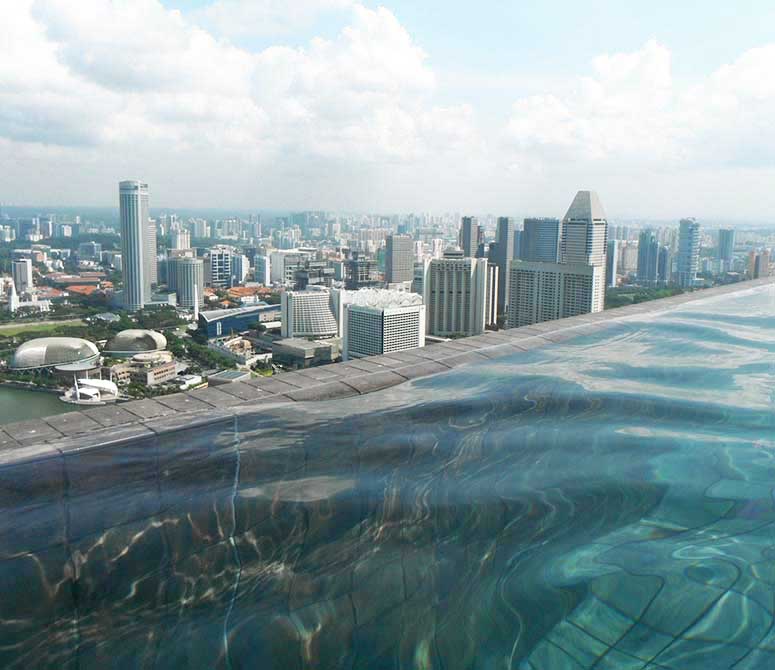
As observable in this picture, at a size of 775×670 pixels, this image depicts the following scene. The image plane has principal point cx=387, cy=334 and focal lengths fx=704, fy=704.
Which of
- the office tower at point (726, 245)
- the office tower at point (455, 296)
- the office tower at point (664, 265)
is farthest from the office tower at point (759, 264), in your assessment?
the office tower at point (726, 245)

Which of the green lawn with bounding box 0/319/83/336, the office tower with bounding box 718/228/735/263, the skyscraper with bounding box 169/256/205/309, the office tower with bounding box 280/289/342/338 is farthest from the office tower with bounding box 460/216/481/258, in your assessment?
the green lawn with bounding box 0/319/83/336

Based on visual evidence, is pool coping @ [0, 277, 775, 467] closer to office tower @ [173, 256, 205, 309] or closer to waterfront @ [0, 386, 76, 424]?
waterfront @ [0, 386, 76, 424]

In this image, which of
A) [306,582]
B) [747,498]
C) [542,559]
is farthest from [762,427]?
[306,582]

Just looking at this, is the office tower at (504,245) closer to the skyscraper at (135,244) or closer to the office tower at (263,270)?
the office tower at (263,270)

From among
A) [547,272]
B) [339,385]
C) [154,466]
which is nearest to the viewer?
[154,466]

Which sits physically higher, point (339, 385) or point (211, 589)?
point (339, 385)

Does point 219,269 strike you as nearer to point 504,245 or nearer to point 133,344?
point 504,245

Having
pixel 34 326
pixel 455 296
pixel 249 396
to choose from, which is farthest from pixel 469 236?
pixel 249 396

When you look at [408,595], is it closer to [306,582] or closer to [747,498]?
[306,582]
